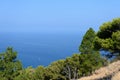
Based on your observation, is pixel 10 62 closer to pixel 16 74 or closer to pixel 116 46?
pixel 16 74

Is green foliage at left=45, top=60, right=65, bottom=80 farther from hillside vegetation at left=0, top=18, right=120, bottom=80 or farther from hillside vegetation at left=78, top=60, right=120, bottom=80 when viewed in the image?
hillside vegetation at left=78, top=60, right=120, bottom=80

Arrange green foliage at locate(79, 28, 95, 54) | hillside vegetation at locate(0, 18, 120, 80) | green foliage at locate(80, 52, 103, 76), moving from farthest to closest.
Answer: green foliage at locate(80, 52, 103, 76), green foliage at locate(79, 28, 95, 54), hillside vegetation at locate(0, 18, 120, 80)

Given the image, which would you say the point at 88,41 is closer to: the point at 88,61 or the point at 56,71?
the point at 88,61

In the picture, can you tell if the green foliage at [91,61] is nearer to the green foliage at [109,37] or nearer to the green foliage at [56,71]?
the green foliage at [56,71]

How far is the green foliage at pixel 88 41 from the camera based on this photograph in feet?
146

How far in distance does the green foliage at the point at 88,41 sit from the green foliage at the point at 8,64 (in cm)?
959

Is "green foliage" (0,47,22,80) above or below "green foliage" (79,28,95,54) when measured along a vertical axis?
below

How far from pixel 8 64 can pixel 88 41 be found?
11.4m

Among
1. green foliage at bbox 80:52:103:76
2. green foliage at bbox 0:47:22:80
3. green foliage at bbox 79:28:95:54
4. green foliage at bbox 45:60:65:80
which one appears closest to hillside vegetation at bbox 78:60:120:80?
green foliage at bbox 79:28:95:54

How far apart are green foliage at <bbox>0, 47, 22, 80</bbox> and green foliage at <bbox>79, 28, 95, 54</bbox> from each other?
959 cm

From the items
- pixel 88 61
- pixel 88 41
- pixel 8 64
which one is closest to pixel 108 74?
pixel 8 64

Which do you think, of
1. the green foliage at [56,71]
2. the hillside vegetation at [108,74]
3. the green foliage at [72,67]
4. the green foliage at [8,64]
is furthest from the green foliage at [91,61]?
the green foliage at [56,71]

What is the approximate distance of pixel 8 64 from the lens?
39.2m

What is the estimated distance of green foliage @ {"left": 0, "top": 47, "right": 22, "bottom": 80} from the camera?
129ft
